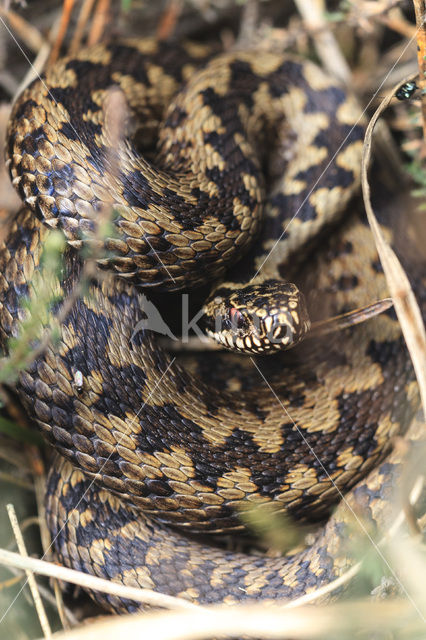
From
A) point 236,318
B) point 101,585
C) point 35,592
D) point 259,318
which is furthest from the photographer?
point 236,318

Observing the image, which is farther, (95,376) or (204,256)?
(204,256)

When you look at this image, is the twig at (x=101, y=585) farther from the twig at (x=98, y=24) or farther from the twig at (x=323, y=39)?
the twig at (x=323, y=39)

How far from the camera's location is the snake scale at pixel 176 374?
2.96 metres

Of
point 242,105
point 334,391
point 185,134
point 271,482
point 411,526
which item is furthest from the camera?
point 242,105

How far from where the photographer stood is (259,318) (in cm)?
322

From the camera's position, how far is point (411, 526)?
2521mm

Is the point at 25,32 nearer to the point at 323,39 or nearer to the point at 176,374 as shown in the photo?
the point at 323,39

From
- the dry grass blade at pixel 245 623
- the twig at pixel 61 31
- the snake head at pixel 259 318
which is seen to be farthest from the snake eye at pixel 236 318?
the twig at pixel 61 31

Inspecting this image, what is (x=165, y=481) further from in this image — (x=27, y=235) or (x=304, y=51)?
(x=304, y=51)

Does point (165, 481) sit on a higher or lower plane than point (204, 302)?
lower

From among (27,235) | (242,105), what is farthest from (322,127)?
(27,235)

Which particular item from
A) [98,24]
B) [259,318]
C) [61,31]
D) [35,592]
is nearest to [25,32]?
[61,31]

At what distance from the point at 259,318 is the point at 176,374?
0.56 meters

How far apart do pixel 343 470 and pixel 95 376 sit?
1411mm
